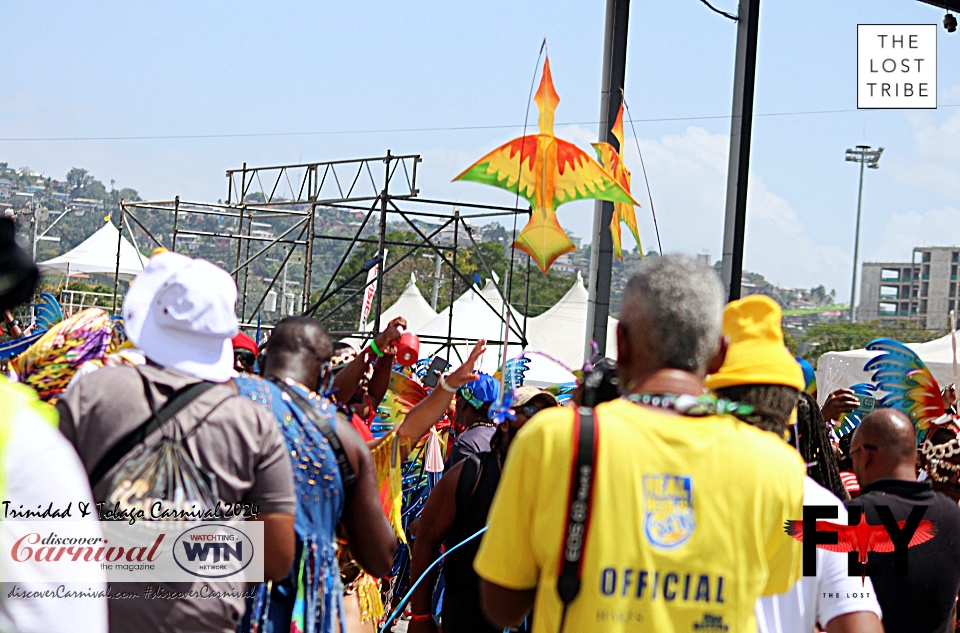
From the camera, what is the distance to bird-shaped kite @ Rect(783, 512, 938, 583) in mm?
2420

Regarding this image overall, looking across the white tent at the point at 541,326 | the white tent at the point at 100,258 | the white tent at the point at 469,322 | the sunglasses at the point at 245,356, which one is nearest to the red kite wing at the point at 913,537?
the sunglasses at the point at 245,356

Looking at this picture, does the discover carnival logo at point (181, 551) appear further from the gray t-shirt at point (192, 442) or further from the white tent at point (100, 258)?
the white tent at point (100, 258)

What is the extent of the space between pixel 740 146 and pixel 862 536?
18.6ft

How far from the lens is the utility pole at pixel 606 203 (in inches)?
291

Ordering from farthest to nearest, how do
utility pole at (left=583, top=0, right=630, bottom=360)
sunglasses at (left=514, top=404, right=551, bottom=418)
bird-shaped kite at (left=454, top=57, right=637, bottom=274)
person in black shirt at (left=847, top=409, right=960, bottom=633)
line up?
1. utility pole at (left=583, top=0, right=630, bottom=360)
2. sunglasses at (left=514, top=404, right=551, bottom=418)
3. bird-shaped kite at (left=454, top=57, right=637, bottom=274)
4. person in black shirt at (left=847, top=409, right=960, bottom=633)

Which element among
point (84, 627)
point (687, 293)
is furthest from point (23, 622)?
point (687, 293)

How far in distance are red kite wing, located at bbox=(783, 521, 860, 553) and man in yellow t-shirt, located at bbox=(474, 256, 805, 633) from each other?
6 cm

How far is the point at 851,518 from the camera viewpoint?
2959 mm

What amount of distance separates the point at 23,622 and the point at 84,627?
0.09 metres

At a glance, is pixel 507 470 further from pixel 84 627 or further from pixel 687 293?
pixel 84 627

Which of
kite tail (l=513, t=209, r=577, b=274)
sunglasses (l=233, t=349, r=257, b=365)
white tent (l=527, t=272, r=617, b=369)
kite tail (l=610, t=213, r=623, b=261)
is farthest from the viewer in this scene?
white tent (l=527, t=272, r=617, b=369)

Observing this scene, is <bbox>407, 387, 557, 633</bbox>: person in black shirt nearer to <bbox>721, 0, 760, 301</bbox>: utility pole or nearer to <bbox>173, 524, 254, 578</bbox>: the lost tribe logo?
<bbox>173, 524, 254, 578</bbox>: the lost tribe logo

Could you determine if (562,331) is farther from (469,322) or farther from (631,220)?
(631,220)

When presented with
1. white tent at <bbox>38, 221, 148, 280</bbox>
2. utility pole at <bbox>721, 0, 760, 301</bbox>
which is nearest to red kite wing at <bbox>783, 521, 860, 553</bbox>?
utility pole at <bbox>721, 0, 760, 301</bbox>
